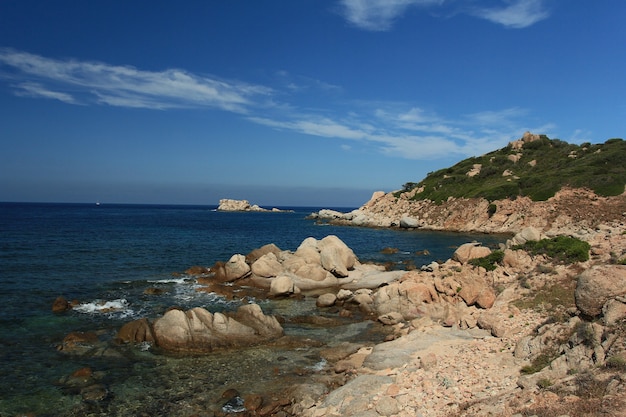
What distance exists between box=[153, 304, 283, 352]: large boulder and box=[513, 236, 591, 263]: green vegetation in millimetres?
18433

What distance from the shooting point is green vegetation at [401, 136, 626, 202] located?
7750cm

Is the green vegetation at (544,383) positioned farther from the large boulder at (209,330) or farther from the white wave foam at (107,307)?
the white wave foam at (107,307)

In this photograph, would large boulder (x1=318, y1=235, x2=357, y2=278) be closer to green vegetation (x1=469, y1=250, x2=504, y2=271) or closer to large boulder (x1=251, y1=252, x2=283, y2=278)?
large boulder (x1=251, y1=252, x2=283, y2=278)

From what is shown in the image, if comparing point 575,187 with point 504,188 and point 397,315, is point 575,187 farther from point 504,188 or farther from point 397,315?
point 397,315

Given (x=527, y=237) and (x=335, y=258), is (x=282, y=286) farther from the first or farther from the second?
(x=527, y=237)

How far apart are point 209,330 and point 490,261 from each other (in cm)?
2006

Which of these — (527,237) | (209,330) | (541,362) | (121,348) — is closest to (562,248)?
(527,237)

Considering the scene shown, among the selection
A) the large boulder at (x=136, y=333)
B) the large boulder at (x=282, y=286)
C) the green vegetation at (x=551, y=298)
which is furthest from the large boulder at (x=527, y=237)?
→ the large boulder at (x=136, y=333)

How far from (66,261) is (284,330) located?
35068 millimetres

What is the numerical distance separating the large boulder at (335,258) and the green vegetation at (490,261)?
1304cm

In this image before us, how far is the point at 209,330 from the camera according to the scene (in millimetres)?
23062

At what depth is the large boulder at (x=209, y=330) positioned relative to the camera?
73.0 feet

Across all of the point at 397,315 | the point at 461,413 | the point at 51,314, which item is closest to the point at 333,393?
the point at 461,413

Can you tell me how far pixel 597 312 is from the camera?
1457cm
